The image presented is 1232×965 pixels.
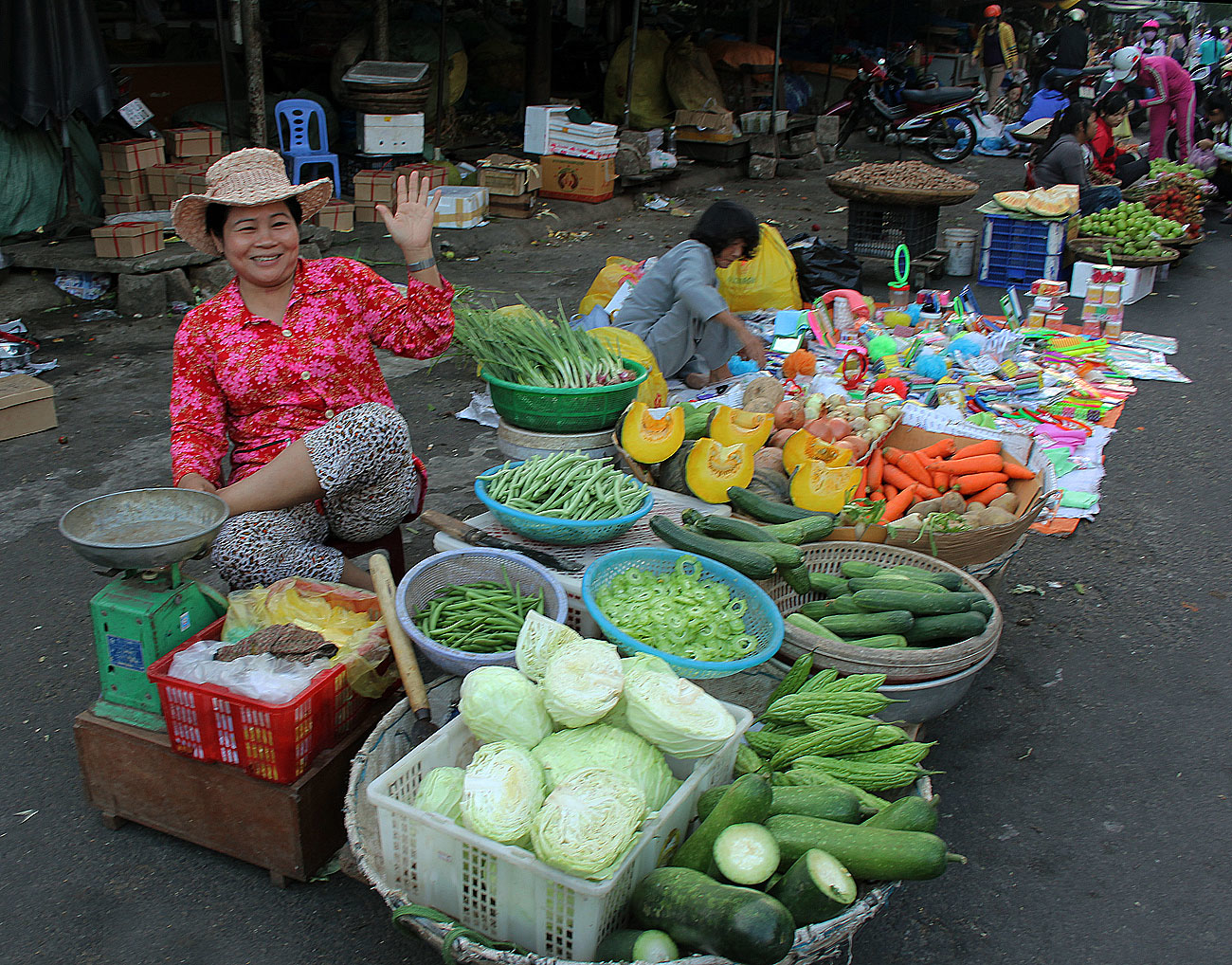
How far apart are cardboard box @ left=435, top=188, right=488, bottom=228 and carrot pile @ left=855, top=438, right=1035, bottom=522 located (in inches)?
228

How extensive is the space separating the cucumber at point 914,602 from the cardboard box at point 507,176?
23.8 ft

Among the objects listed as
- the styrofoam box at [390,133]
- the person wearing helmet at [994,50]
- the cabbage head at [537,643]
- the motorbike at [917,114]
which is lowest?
the cabbage head at [537,643]

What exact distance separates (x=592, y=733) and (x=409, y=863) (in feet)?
1.52

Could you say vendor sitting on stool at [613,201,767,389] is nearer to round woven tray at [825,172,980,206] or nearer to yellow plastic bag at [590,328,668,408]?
yellow plastic bag at [590,328,668,408]

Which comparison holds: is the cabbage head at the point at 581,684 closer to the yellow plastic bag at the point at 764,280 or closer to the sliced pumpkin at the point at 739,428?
the sliced pumpkin at the point at 739,428

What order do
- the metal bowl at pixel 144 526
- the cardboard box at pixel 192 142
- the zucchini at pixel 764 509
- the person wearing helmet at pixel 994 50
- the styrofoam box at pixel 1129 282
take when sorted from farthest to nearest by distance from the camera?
the person wearing helmet at pixel 994 50, the styrofoam box at pixel 1129 282, the cardboard box at pixel 192 142, the zucchini at pixel 764 509, the metal bowl at pixel 144 526

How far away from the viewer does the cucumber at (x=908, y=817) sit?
2031 millimetres

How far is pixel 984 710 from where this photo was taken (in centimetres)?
318

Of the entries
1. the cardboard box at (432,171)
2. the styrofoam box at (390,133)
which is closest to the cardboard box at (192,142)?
the styrofoam box at (390,133)

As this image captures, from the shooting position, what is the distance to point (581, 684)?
206cm

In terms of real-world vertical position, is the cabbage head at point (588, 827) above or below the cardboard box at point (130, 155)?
below

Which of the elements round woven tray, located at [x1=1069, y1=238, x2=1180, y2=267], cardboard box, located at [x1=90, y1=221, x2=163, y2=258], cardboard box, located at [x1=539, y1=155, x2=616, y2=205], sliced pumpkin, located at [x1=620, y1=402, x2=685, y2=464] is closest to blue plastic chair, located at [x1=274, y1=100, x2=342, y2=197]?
cardboard box, located at [x1=90, y1=221, x2=163, y2=258]

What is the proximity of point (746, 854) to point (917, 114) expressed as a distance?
14680 millimetres

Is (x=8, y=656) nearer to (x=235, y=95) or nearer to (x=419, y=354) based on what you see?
(x=419, y=354)
